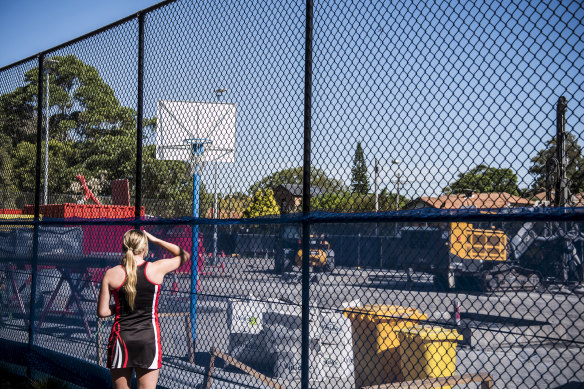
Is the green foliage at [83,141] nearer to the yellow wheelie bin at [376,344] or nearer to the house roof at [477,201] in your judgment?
the yellow wheelie bin at [376,344]

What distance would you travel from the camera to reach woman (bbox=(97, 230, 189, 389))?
411cm

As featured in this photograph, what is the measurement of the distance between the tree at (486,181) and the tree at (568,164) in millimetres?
111

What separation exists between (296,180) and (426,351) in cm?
154

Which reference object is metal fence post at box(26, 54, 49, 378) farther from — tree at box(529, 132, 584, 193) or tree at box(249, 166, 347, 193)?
tree at box(529, 132, 584, 193)

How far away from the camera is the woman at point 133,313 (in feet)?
13.5

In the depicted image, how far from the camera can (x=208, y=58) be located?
16.9 feet

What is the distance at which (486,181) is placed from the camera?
10.5 feet

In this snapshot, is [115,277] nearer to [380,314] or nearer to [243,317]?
[243,317]

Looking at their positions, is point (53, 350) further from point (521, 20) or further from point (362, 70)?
point (521, 20)

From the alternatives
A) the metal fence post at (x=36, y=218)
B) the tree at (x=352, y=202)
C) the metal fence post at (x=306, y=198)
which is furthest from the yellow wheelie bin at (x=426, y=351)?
the metal fence post at (x=36, y=218)

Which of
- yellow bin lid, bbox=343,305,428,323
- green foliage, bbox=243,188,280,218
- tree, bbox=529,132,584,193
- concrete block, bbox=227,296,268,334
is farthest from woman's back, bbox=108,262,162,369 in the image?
tree, bbox=529,132,584,193

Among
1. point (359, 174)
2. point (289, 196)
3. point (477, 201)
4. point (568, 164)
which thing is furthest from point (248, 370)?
point (568, 164)

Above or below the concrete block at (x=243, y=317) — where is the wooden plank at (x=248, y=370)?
below

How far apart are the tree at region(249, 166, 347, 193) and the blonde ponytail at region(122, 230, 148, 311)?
3.20 feet
